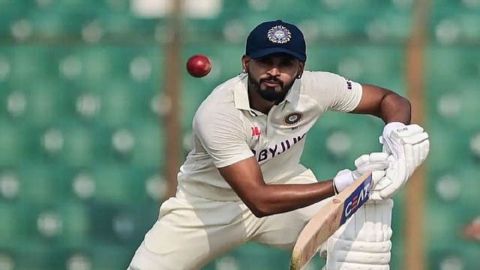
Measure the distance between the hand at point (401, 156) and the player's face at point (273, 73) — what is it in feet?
1.27

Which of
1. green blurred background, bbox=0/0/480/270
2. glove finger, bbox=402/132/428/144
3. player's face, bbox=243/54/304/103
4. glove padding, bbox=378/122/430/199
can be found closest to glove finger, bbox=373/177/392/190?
glove padding, bbox=378/122/430/199

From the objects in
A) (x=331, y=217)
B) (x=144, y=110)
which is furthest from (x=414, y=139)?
(x=144, y=110)

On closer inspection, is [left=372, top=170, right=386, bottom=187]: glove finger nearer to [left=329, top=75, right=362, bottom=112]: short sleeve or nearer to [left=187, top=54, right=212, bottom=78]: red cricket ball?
[left=329, top=75, right=362, bottom=112]: short sleeve

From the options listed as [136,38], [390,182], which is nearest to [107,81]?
[136,38]

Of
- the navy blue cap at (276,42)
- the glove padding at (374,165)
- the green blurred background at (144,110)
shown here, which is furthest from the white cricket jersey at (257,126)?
the green blurred background at (144,110)

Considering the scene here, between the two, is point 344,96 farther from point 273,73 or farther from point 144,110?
point 144,110

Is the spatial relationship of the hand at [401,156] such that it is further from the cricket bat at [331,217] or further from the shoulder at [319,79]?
the shoulder at [319,79]

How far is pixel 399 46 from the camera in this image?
6246 millimetres

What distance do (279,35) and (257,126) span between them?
14.3 inches

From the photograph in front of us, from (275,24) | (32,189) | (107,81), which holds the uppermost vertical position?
(275,24)

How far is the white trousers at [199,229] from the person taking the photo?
4.58m

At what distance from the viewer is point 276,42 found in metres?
4.09

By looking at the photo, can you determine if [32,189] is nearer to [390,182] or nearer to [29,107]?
[29,107]

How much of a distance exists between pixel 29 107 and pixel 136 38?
0.60 m
